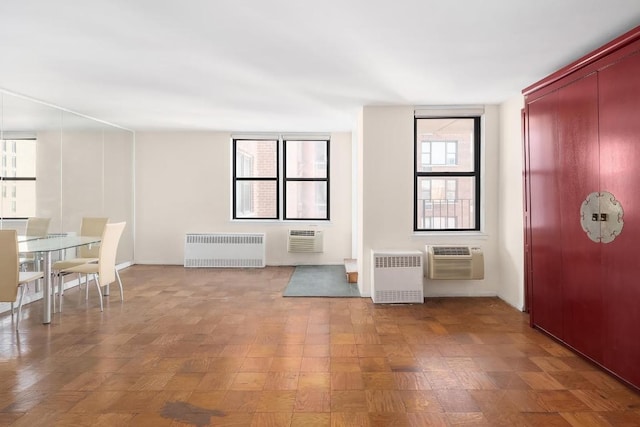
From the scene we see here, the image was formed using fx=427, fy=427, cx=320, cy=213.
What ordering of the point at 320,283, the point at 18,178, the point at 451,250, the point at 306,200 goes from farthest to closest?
the point at 306,200 → the point at 320,283 → the point at 451,250 → the point at 18,178

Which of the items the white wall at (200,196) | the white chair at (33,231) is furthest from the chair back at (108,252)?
the white wall at (200,196)

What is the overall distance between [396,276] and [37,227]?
4317 millimetres

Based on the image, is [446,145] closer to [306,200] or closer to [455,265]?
[455,265]

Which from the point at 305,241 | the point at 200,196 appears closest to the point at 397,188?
the point at 305,241

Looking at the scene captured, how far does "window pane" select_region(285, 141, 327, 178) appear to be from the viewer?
7.80m

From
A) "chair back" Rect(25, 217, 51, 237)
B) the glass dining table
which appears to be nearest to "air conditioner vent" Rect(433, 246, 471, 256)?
the glass dining table

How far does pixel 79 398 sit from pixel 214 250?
15.9 ft

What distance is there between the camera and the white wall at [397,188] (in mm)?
5387

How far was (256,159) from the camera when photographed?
784 cm

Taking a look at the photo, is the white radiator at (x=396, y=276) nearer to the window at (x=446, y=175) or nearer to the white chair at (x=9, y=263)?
the window at (x=446, y=175)

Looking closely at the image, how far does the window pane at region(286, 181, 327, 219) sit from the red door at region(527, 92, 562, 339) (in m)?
4.21

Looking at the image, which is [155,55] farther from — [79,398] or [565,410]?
[565,410]

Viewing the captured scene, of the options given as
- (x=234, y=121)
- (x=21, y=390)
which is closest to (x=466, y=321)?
(x=21, y=390)

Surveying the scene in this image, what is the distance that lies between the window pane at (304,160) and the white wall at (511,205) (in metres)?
3.33
